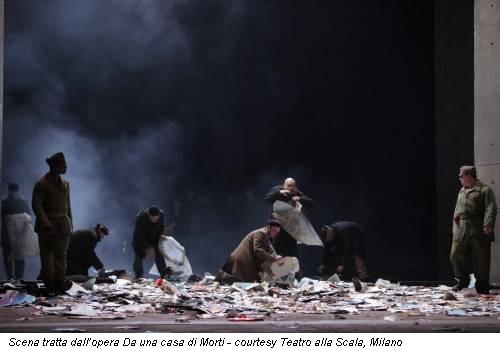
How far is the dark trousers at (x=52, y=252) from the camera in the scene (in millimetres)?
10758

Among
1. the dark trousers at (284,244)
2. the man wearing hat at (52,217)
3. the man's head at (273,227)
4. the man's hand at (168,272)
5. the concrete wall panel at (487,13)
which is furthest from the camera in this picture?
the man's hand at (168,272)

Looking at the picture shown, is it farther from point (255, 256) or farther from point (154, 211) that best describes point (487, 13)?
point (154, 211)

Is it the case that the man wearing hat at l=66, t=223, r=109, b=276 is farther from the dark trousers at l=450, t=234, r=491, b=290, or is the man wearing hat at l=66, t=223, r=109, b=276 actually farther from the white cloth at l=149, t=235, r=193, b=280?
the dark trousers at l=450, t=234, r=491, b=290

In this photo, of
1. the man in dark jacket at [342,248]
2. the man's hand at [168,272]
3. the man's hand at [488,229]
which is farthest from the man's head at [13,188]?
the man's hand at [488,229]

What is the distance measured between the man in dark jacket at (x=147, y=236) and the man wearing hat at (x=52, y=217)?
3.18 metres

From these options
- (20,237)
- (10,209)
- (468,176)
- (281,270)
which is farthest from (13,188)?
(468,176)

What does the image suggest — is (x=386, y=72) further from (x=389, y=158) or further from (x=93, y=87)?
(x=93, y=87)

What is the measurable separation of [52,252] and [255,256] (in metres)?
3.12

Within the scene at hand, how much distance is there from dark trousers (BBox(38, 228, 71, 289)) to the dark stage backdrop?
9.16 meters

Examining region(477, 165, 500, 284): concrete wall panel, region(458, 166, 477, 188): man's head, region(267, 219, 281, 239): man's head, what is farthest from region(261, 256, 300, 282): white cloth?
region(477, 165, 500, 284): concrete wall panel

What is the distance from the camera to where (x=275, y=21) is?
20.4 meters

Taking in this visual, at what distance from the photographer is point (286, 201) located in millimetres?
13961

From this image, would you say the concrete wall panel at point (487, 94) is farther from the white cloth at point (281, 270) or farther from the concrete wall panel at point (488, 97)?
the white cloth at point (281, 270)

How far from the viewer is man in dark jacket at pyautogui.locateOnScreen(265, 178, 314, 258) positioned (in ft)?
44.9
